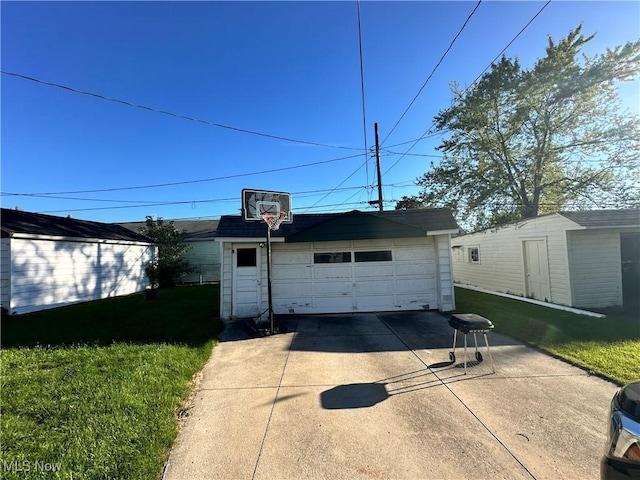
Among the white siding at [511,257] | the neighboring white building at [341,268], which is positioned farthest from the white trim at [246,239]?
the white siding at [511,257]

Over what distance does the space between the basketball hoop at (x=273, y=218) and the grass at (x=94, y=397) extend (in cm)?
294

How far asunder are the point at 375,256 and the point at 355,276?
34.1 inches

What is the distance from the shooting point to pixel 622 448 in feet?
4.61

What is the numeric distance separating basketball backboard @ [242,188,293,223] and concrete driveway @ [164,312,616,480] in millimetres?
3669

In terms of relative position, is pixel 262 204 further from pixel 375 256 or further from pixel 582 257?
pixel 582 257

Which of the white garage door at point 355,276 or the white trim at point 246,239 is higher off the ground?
the white trim at point 246,239

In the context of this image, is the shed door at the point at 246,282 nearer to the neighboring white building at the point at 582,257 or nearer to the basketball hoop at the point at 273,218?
the basketball hoop at the point at 273,218

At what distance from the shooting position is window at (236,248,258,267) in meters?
9.09

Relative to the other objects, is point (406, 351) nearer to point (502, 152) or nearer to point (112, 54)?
point (112, 54)

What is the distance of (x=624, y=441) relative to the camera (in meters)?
1.41

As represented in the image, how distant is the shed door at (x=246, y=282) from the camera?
353 inches

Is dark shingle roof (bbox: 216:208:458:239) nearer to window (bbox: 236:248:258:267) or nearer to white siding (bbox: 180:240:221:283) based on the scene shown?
window (bbox: 236:248:258:267)

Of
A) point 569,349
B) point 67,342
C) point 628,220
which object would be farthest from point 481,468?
point 628,220

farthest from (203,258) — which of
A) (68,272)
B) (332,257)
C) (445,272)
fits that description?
(445,272)
